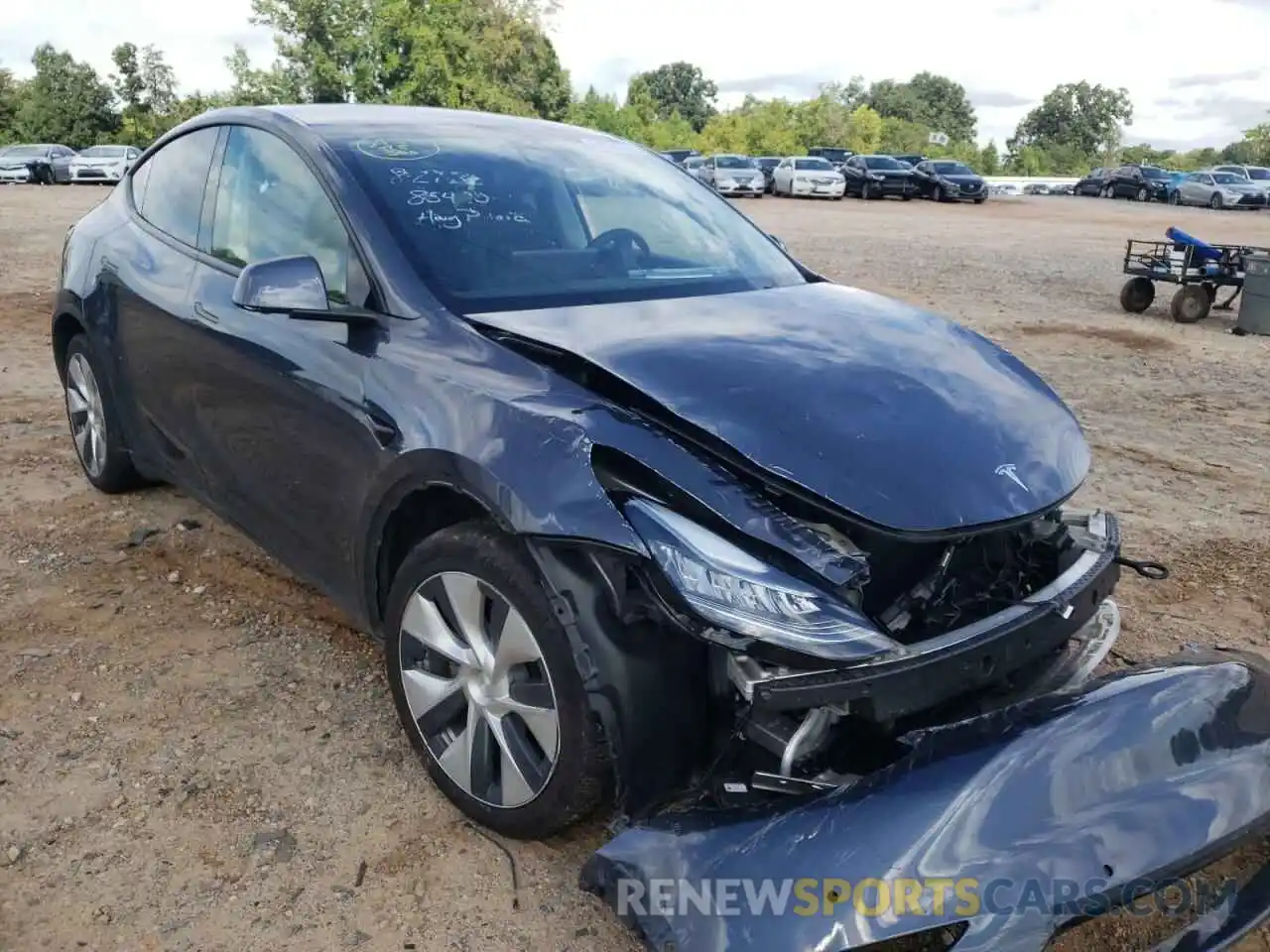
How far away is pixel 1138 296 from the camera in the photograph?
36.6 ft

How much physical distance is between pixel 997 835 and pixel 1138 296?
35.6ft

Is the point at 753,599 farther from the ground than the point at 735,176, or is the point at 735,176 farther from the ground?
the point at 735,176

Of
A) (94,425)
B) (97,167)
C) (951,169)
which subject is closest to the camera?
(94,425)

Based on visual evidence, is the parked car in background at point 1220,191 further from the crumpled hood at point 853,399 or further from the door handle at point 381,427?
the door handle at point 381,427

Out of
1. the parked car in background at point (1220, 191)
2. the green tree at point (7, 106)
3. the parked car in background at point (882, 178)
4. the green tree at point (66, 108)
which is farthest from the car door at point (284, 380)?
the green tree at point (7, 106)

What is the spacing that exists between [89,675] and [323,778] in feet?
3.29

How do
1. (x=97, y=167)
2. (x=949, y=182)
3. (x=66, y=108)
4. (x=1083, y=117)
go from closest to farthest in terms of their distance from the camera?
(x=97, y=167), (x=949, y=182), (x=66, y=108), (x=1083, y=117)

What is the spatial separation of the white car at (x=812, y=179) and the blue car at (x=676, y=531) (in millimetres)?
31190

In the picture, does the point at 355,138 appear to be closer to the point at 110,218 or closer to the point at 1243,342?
the point at 110,218

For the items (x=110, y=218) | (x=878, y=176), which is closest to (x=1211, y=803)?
(x=110, y=218)

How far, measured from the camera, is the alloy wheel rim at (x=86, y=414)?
4.38 m

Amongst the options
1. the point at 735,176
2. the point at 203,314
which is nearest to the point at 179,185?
the point at 203,314

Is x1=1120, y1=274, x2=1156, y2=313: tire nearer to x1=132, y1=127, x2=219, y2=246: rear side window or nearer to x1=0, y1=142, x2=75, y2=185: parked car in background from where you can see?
x1=132, y1=127, x2=219, y2=246: rear side window

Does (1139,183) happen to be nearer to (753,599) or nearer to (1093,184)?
(1093,184)
